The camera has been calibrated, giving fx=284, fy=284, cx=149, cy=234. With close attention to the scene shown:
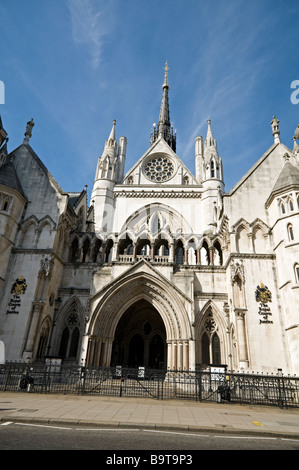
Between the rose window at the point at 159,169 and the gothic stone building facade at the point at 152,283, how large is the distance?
12.4m

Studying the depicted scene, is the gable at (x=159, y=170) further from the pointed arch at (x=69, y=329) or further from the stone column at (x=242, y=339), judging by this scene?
the stone column at (x=242, y=339)

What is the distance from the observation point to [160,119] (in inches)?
2173

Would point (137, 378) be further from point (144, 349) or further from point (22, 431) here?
point (144, 349)

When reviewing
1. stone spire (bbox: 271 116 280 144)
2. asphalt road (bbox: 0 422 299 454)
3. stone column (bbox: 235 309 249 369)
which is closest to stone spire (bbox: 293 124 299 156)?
stone spire (bbox: 271 116 280 144)

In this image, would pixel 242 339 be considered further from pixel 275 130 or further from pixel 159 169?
pixel 159 169

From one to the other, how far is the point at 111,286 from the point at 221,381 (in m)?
9.93

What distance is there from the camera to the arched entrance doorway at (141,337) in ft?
77.7

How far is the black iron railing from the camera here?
1258cm

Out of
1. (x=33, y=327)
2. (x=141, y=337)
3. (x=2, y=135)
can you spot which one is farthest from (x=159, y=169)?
(x=33, y=327)

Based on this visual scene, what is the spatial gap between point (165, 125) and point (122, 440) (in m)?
54.6

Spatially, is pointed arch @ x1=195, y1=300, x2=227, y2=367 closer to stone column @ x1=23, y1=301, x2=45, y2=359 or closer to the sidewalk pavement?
the sidewalk pavement

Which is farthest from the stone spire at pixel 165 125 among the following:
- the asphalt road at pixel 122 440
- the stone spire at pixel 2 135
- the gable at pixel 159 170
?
the asphalt road at pixel 122 440

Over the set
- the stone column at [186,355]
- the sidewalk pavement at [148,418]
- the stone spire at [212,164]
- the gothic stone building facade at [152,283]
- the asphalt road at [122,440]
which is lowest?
the asphalt road at [122,440]

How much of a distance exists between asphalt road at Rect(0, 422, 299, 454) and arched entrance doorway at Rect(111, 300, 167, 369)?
16741 millimetres
